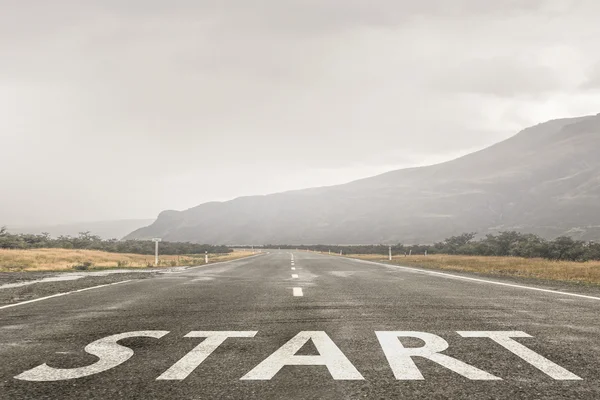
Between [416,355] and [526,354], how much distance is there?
0.99m

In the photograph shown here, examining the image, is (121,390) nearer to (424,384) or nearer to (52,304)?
(424,384)

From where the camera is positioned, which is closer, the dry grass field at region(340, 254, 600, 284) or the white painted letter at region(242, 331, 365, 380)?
the white painted letter at region(242, 331, 365, 380)

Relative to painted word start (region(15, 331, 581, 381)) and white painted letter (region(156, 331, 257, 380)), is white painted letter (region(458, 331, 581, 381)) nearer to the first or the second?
painted word start (region(15, 331, 581, 381))

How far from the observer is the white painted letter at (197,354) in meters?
3.52

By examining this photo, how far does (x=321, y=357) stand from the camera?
3961mm

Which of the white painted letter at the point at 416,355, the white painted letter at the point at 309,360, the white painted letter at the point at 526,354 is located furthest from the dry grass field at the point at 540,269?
the white painted letter at the point at 309,360

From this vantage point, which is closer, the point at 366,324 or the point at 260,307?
the point at 366,324

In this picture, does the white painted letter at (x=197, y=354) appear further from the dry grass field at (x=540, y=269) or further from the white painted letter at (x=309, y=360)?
the dry grass field at (x=540, y=269)

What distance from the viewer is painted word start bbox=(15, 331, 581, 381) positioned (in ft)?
11.4

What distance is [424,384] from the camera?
323 centimetres

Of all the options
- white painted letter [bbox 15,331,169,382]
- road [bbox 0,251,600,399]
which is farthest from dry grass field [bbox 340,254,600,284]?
white painted letter [bbox 15,331,169,382]

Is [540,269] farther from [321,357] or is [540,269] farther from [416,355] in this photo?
[321,357]

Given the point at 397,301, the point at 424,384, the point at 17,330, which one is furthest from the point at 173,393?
the point at 397,301

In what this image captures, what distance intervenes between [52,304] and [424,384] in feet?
23.6
